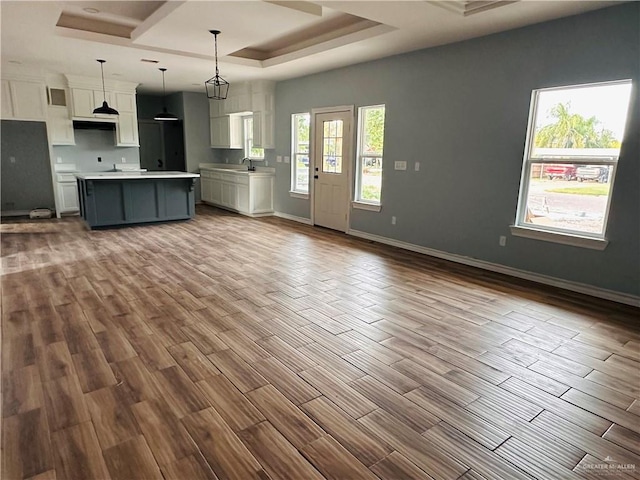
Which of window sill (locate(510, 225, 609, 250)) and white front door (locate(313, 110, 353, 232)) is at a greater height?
white front door (locate(313, 110, 353, 232))

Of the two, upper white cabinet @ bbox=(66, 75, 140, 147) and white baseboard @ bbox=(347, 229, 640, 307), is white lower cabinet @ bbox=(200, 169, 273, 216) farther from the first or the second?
white baseboard @ bbox=(347, 229, 640, 307)

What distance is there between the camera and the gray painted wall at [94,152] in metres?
8.03

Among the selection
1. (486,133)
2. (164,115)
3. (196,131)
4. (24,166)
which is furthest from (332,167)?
(24,166)

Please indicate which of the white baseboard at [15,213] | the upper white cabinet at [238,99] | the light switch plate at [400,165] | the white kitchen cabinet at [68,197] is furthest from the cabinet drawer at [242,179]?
the white baseboard at [15,213]

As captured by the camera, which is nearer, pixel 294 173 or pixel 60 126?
pixel 60 126

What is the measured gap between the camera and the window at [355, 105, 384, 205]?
19.6 feet

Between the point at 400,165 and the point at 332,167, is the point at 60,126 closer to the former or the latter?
the point at 332,167

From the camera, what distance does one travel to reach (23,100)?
7.17 m

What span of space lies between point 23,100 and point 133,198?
2.85 meters

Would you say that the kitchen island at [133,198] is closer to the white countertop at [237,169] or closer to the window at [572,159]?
the white countertop at [237,169]

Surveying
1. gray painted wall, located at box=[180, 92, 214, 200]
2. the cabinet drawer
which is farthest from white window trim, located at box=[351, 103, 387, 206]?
gray painted wall, located at box=[180, 92, 214, 200]

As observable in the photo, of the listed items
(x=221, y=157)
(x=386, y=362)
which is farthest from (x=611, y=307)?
(x=221, y=157)

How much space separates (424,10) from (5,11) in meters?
4.24

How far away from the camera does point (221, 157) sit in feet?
33.2
